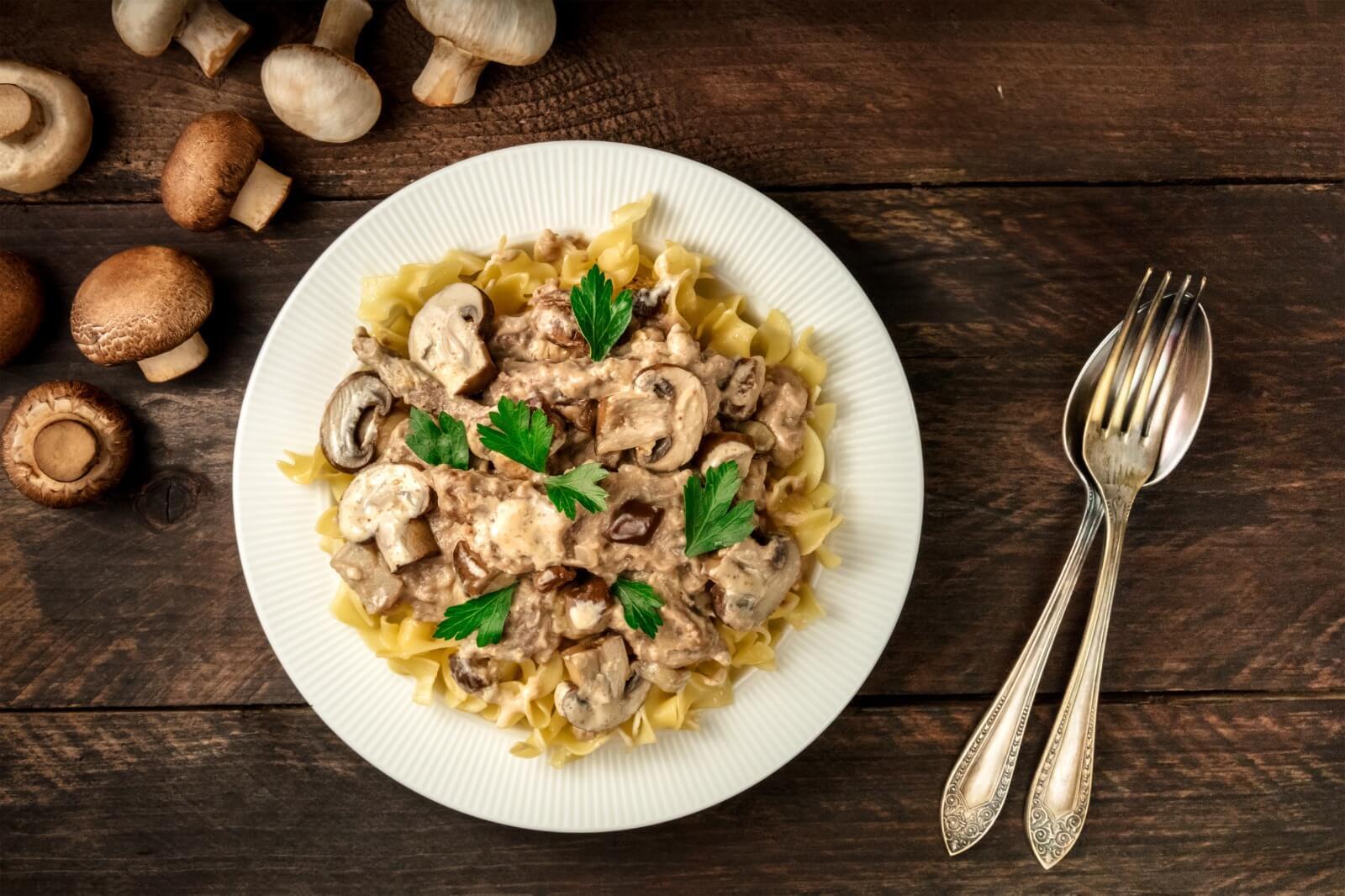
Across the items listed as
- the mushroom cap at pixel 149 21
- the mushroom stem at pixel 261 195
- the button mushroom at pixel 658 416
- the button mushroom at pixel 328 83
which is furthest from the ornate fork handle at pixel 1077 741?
the mushroom cap at pixel 149 21

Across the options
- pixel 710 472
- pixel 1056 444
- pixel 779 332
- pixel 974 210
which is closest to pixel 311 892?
pixel 710 472

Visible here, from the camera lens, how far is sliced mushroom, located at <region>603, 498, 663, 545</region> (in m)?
2.77

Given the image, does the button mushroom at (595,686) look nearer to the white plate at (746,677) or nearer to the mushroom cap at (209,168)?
the white plate at (746,677)

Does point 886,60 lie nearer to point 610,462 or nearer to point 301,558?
point 610,462

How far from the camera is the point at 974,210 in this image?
3441 mm

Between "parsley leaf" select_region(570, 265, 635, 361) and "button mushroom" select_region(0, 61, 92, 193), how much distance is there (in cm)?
195

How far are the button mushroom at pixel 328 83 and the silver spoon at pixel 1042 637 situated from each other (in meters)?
2.69

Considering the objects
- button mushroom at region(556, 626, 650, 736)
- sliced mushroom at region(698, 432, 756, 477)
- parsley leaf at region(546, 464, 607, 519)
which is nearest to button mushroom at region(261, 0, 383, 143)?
parsley leaf at region(546, 464, 607, 519)

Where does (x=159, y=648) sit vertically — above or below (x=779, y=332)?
below

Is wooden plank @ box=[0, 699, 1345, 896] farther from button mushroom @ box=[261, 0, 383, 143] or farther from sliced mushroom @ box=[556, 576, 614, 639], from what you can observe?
button mushroom @ box=[261, 0, 383, 143]

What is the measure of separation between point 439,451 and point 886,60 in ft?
6.95

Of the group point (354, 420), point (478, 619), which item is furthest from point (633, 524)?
point (354, 420)

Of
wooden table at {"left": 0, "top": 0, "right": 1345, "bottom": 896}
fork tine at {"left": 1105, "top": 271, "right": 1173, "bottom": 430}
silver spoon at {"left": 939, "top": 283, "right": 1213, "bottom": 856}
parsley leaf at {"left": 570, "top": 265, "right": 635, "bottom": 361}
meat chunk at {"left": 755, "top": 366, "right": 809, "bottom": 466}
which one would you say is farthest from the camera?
wooden table at {"left": 0, "top": 0, "right": 1345, "bottom": 896}

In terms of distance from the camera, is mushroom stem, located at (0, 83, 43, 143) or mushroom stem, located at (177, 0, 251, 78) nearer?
mushroom stem, located at (0, 83, 43, 143)
